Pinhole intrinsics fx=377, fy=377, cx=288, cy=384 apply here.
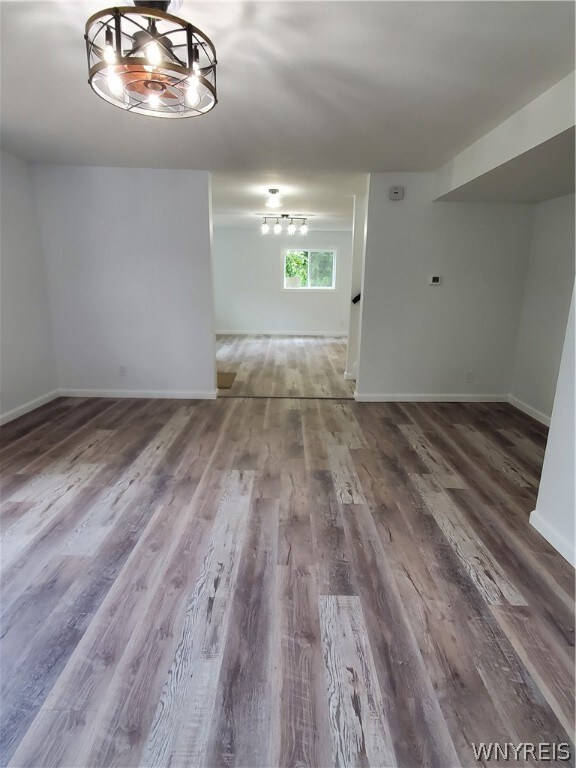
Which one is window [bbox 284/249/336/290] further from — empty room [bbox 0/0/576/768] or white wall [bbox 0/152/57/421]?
white wall [bbox 0/152/57/421]


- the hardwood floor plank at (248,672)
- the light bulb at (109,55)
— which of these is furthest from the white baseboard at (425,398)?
the light bulb at (109,55)

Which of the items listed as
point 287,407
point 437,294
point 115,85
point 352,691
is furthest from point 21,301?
point 437,294

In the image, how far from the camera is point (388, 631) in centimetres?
149

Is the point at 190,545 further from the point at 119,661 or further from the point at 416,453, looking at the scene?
the point at 416,453

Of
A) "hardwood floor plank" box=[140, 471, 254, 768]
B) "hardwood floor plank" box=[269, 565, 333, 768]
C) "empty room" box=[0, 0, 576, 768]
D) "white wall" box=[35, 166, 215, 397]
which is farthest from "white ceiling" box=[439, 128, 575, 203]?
"hardwood floor plank" box=[140, 471, 254, 768]

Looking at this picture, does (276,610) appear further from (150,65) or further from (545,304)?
(545,304)

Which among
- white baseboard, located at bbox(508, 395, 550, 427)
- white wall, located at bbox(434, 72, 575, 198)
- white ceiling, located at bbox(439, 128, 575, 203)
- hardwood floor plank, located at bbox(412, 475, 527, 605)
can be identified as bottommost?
hardwood floor plank, located at bbox(412, 475, 527, 605)

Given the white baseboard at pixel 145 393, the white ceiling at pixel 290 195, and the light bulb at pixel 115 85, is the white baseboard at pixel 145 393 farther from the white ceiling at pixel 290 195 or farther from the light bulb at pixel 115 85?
the light bulb at pixel 115 85

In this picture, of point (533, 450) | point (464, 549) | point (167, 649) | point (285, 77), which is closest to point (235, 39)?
point (285, 77)

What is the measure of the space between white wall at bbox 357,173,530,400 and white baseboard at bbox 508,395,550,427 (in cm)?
15

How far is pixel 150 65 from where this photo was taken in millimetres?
1295

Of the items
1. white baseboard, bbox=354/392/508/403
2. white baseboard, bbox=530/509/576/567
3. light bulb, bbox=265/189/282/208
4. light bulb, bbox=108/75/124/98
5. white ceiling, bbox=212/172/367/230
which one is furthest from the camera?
light bulb, bbox=265/189/282/208

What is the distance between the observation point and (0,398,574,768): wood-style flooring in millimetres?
1162

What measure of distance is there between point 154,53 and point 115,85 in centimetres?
21
